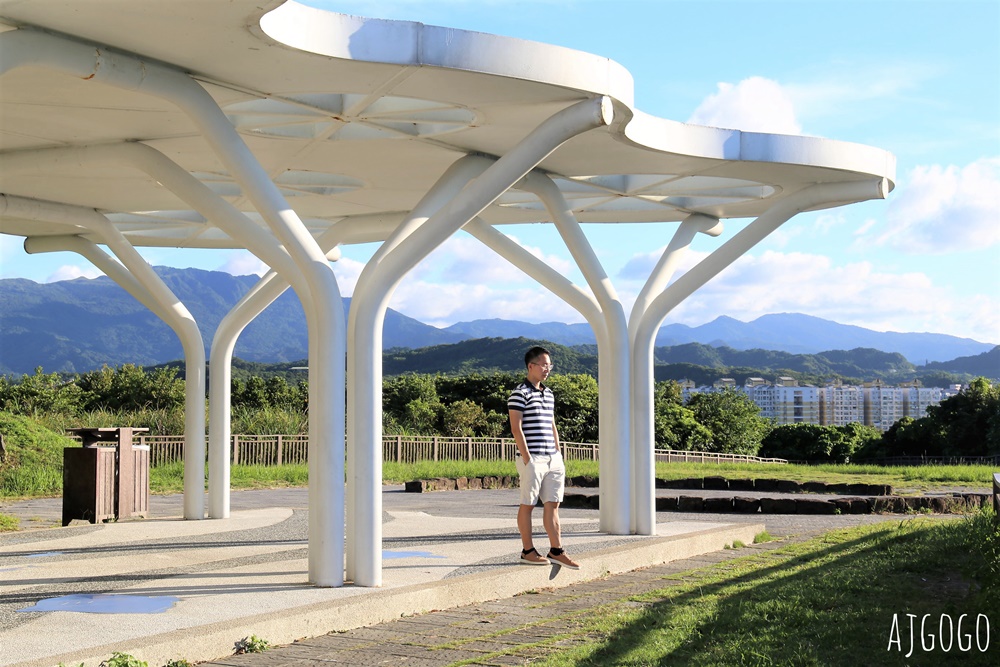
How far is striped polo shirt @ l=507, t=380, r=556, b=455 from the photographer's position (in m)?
9.96

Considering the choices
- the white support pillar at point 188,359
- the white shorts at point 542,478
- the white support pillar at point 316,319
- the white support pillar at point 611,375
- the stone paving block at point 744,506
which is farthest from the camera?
the stone paving block at point 744,506

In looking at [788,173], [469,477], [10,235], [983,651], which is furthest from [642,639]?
[469,477]

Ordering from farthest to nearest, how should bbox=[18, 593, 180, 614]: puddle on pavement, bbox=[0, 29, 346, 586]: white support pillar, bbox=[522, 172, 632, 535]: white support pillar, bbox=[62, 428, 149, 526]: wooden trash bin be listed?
1. bbox=[62, 428, 149, 526]: wooden trash bin
2. bbox=[522, 172, 632, 535]: white support pillar
3. bbox=[0, 29, 346, 586]: white support pillar
4. bbox=[18, 593, 180, 614]: puddle on pavement

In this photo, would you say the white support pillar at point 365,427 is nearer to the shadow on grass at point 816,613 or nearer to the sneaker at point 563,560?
the sneaker at point 563,560

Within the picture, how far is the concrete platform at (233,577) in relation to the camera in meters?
7.17

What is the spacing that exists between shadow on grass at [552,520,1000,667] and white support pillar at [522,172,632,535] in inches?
72.9

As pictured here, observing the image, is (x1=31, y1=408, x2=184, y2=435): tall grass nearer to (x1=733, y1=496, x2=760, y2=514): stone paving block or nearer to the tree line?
the tree line

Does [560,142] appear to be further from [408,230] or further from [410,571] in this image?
[410,571]

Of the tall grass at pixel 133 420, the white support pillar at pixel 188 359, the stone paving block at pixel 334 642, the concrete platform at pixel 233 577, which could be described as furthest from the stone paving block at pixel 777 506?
the tall grass at pixel 133 420

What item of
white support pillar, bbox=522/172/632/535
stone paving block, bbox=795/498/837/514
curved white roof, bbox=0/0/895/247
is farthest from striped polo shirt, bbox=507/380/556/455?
stone paving block, bbox=795/498/837/514

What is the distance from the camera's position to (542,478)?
32.9 feet

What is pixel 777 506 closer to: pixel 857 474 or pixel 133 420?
pixel 857 474

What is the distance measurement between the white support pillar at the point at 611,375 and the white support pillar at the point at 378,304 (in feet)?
9.85

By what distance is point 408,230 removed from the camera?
10727 mm
